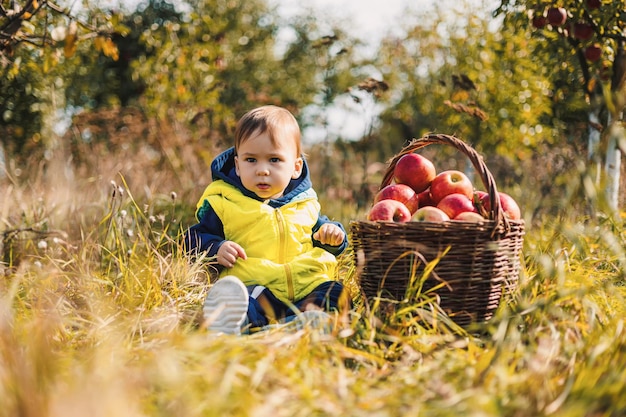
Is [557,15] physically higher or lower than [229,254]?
higher

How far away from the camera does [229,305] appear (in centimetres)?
247

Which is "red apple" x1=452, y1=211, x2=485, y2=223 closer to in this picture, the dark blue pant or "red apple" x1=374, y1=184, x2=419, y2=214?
"red apple" x1=374, y1=184, x2=419, y2=214

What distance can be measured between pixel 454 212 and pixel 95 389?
5.78 feet

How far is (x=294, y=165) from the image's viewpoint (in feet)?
10.6

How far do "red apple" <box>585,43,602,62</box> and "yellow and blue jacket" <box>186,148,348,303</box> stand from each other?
8.84ft

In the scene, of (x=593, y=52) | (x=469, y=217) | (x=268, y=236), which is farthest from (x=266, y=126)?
(x=593, y=52)

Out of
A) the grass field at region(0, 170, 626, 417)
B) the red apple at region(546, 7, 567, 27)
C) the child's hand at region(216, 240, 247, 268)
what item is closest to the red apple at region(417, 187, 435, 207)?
the grass field at region(0, 170, 626, 417)

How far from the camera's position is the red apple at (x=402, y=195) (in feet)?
9.79

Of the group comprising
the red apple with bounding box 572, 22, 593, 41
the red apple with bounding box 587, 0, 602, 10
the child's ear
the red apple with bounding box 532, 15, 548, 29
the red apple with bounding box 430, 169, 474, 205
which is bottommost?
the red apple with bounding box 430, 169, 474, 205

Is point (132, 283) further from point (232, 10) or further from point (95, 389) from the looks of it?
point (232, 10)

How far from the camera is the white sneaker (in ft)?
8.11

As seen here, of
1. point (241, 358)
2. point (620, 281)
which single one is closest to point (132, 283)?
point (241, 358)

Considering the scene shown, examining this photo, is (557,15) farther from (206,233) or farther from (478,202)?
(206,233)

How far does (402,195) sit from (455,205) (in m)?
0.28
